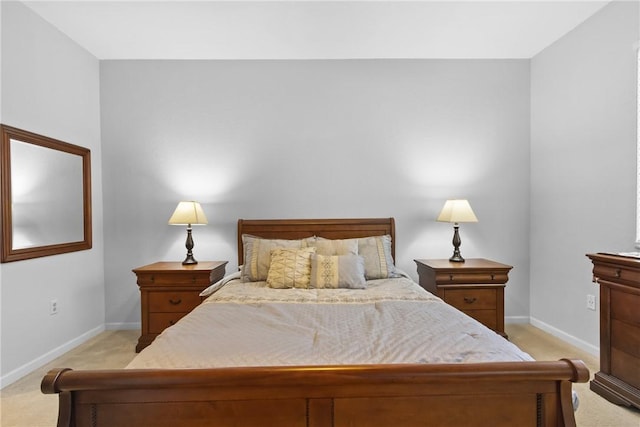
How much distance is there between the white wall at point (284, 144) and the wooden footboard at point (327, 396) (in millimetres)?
2566

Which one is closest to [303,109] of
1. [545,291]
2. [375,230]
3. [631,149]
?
[375,230]

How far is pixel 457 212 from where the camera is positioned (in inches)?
134

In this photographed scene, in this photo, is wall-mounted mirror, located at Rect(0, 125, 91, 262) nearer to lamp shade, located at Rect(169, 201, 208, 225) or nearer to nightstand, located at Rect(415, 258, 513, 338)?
lamp shade, located at Rect(169, 201, 208, 225)

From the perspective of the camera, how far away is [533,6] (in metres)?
2.84

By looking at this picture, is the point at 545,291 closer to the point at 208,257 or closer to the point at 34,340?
the point at 208,257

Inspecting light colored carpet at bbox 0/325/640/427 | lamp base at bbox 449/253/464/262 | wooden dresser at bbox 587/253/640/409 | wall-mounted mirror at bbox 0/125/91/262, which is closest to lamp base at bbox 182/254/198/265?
light colored carpet at bbox 0/325/640/427

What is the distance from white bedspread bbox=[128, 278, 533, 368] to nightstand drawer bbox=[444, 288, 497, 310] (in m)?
0.91

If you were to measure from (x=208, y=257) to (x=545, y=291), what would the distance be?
3443 mm

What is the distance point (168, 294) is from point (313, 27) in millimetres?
2668

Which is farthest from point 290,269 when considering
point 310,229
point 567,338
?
point 567,338

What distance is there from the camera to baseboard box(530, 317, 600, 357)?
3003 millimetres

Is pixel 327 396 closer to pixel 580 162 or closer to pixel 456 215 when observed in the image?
pixel 456 215

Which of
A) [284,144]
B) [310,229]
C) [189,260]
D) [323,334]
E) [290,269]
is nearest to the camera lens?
[323,334]

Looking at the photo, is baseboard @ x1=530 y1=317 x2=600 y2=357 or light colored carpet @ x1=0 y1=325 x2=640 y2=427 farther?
baseboard @ x1=530 y1=317 x2=600 y2=357
